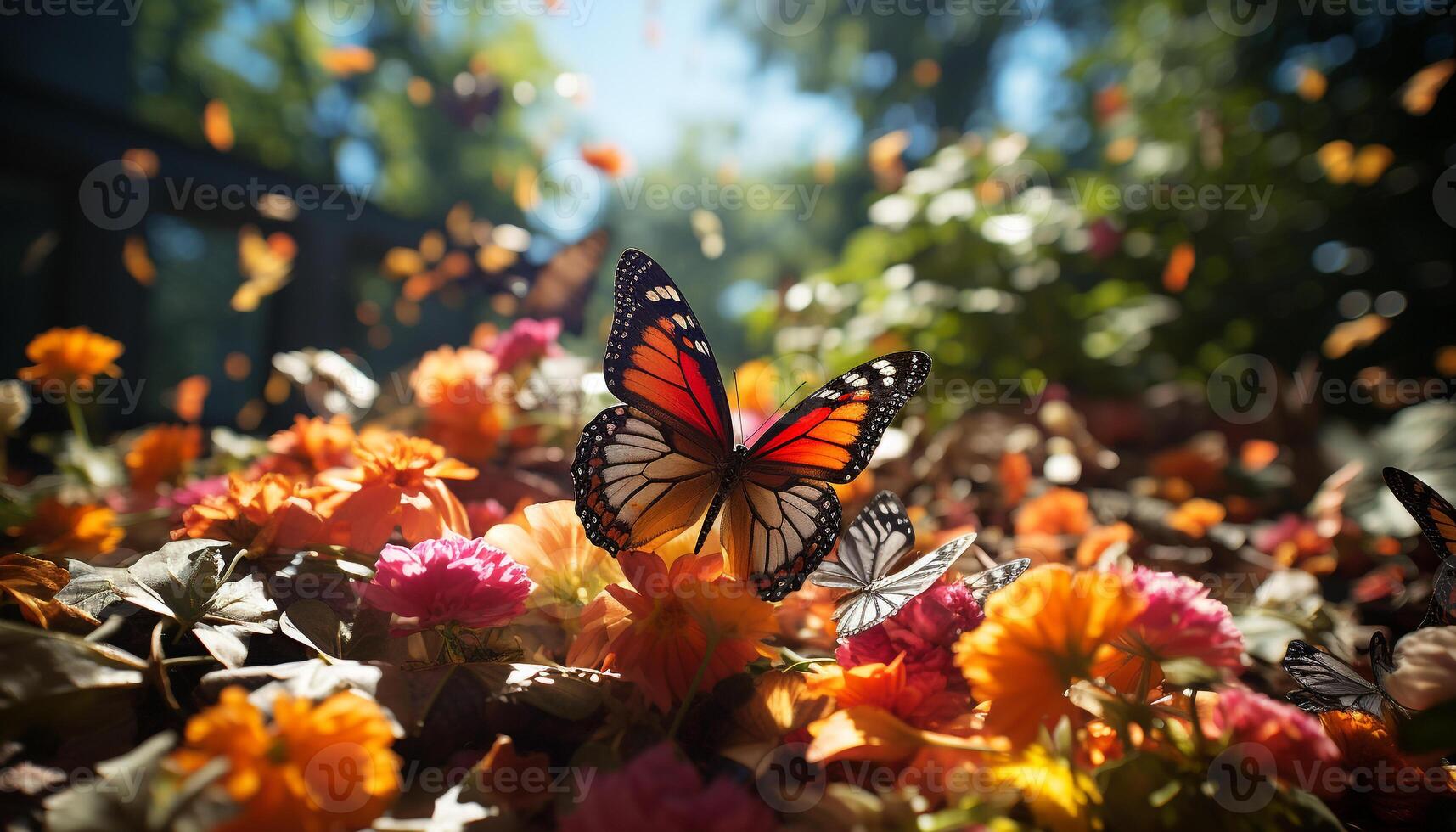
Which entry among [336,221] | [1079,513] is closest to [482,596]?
[1079,513]

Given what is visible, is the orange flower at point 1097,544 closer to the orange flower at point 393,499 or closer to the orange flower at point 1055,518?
the orange flower at point 1055,518

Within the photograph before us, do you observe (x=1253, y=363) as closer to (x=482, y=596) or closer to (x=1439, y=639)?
(x=1439, y=639)

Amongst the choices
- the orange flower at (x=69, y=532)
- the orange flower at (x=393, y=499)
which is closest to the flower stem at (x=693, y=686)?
the orange flower at (x=393, y=499)

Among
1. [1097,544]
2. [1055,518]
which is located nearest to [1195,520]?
[1055,518]

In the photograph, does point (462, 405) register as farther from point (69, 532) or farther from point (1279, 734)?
point (1279, 734)

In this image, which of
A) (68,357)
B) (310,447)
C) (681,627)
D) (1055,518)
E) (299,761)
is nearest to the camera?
(299,761)

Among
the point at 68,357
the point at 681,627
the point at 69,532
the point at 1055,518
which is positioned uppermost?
→ the point at 68,357

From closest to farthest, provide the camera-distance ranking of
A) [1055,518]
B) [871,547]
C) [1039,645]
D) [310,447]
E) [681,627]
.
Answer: [1039,645] < [681,627] < [871,547] < [310,447] < [1055,518]

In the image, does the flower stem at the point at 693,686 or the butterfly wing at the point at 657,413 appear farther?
the butterfly wing at the point at 657,413
